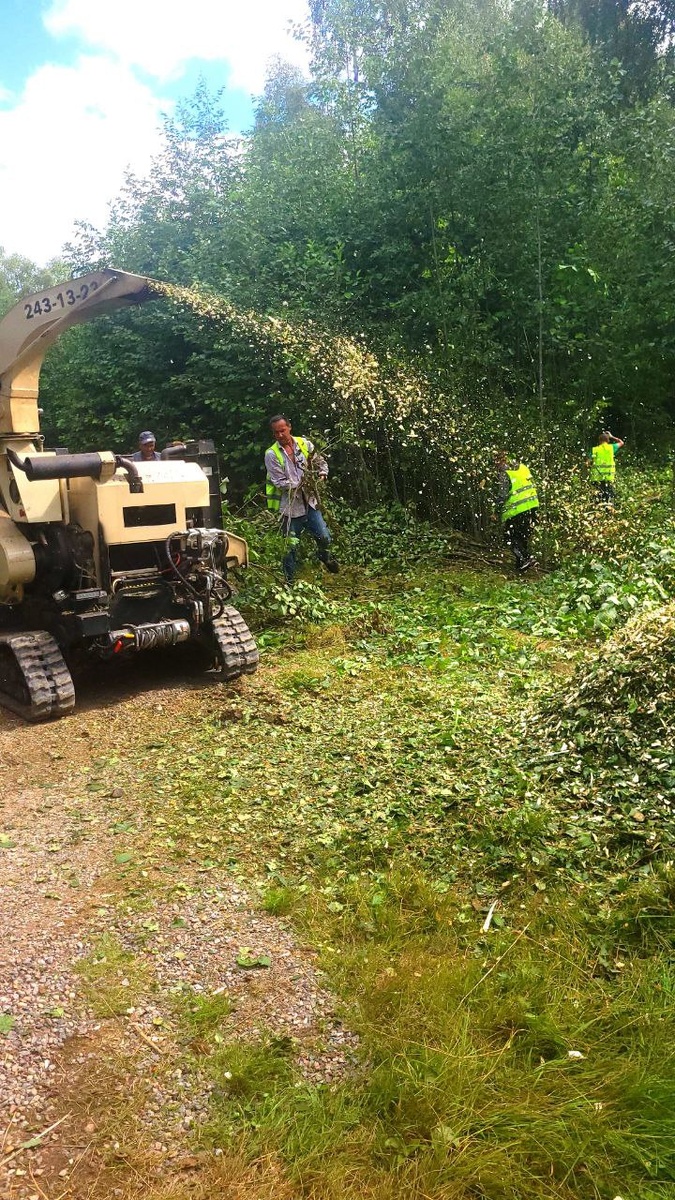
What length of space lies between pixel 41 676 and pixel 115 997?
11.3 feet

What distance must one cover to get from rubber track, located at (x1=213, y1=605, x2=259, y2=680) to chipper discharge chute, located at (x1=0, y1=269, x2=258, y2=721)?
0.01m

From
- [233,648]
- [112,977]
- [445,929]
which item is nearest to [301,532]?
[233,648]

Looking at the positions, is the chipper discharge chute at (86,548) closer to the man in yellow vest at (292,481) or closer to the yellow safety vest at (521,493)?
the man in yellow vest at (292,481)

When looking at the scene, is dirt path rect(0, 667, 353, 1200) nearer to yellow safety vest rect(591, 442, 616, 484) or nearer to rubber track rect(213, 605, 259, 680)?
rubber track rect(213, 605, 259, 680)

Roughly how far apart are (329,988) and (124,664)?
4.71m

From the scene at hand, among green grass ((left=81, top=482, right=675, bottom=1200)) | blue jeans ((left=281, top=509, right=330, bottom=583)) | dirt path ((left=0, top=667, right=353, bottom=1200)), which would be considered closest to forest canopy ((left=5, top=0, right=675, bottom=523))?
blue jeans ((left=281, top=509, right=330, bottom=583))

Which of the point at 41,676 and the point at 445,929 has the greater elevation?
the point at 41,676

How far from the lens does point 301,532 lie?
30.3 feet

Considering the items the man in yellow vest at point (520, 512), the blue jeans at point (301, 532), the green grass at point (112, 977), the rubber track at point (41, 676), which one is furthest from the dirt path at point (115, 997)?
the man in yellow vest at point (520, 512)

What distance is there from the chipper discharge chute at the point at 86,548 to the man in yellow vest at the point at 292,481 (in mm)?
1766

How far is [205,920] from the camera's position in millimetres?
3525

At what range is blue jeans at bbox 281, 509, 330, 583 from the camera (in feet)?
28.4

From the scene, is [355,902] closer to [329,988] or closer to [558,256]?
[329,988]

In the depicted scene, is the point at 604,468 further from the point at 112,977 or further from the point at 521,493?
the point at 112,977
